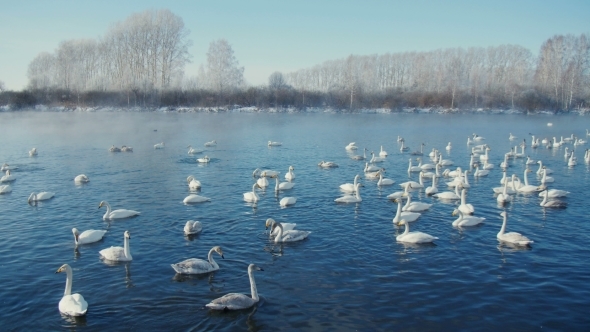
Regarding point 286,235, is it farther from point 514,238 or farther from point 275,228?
point 514,238

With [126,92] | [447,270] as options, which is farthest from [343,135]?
[126,92]

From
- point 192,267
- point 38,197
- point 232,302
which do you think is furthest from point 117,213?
point 232,302

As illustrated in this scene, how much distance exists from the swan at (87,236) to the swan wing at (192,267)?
3951mm

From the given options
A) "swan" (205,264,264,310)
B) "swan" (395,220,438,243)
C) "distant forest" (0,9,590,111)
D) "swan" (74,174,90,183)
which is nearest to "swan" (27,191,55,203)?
"swan" (74,174,90,183)

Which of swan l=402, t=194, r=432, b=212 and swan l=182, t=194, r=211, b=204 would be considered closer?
swan l=402, t=194, r=432, b=212

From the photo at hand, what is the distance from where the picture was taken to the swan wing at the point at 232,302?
1042cm

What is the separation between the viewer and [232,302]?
10461 millimetres

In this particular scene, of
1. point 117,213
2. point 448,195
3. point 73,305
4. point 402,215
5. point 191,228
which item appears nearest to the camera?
point 73,305

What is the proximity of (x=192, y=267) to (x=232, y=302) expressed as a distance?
2.31 metres

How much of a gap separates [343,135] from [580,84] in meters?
74.4

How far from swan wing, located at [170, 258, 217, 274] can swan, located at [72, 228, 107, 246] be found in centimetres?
395

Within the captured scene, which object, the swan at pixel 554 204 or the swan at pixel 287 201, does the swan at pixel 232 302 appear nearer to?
the swan at pixel 287 201

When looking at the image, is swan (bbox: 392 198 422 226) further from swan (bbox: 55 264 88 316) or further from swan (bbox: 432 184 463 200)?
swan (bbox: 55 264 88 316)

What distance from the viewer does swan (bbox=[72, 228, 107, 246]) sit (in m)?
14.7
